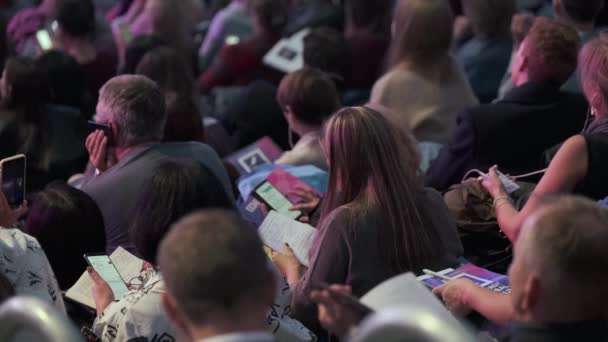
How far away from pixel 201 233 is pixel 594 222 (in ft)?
2.91

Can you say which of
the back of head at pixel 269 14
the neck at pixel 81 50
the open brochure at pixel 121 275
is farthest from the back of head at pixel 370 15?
the open brochure at pixel 121 275

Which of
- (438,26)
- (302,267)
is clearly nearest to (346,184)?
(302,267)

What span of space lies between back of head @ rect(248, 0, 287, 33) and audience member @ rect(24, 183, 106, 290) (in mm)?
3918

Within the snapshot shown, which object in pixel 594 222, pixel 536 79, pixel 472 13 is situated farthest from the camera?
pixel 472 13

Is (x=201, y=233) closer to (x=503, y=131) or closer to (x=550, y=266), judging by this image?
(x=550, y=266)

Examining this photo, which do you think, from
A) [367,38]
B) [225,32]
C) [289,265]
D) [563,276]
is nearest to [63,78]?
[367,38]

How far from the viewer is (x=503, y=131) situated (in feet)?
16.5

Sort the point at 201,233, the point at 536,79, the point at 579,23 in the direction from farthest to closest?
the point at 579,23, the point at 536,79, the point at 201,233

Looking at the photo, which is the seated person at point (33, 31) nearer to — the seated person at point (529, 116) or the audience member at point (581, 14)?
the audience member at point (581, 14)

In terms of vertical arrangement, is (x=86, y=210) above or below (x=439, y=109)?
above

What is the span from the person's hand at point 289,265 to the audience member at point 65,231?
0.67m

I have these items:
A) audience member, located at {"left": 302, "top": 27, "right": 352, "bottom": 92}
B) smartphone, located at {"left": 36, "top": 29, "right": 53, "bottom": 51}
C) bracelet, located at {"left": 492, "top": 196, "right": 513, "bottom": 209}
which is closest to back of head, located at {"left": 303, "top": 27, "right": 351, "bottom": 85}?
audience member, located at {"left": 302, "top": 27, "right": 352, "bottom": 92}

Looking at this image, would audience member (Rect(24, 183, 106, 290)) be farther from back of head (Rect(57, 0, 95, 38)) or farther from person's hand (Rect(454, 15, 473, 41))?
person's hand (Rect(454, 15, 473, 41))

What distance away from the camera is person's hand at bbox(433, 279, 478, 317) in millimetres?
3223
